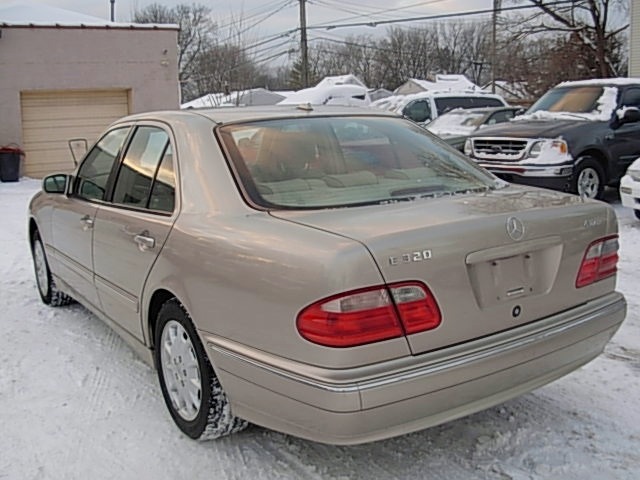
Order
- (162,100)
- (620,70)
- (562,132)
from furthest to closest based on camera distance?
(620,70) < (162,100) < (562,132)

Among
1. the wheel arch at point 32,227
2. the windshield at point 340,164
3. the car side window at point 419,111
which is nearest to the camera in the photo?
the windshield at point 340,164

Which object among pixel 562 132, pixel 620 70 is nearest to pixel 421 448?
pixel 562 132

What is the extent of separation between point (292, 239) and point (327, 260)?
0.25m

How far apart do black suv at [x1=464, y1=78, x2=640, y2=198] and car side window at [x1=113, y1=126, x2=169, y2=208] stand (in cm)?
641

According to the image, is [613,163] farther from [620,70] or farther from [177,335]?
[620,70]

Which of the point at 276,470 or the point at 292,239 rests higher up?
the point at 292,239

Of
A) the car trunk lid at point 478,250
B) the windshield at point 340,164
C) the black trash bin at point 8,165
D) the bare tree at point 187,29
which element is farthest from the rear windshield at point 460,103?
the bare tree at point 187,29

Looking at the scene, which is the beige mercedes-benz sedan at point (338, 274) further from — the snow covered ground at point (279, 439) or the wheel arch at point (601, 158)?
the wheel arch at point (601, 158)

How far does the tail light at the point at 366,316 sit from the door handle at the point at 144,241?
47.0 inches

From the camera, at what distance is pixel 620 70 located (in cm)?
2645

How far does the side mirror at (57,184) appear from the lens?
4936 millimetres

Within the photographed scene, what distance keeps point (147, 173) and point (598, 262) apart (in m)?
→ 2.33

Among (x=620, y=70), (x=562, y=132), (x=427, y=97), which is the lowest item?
(x=562, y=132)

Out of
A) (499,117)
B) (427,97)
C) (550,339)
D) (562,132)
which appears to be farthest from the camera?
(427,97)
